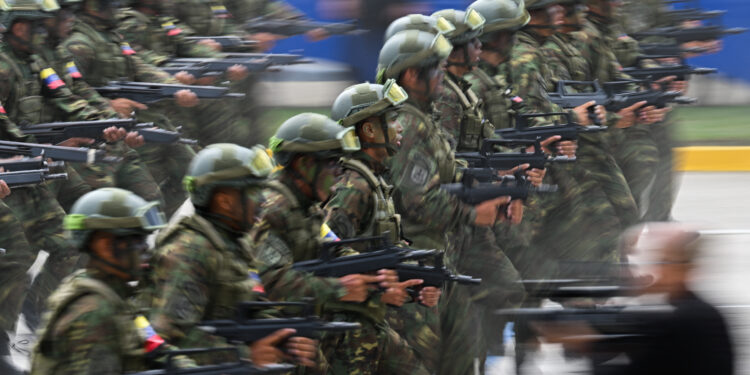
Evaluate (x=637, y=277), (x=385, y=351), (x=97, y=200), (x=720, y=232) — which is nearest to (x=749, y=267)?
(x=720, y=232)

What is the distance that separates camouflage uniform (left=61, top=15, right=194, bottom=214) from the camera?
9.30m

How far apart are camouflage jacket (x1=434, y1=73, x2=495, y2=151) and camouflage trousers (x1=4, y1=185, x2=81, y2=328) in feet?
6.73

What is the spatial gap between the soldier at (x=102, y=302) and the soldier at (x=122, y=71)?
429 centimetres

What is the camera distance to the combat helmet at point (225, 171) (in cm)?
525

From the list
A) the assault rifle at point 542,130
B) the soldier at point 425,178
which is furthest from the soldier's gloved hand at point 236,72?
the soldier at point 425,178

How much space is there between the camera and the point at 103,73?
9547mm

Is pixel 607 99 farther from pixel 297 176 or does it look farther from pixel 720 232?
pixel 297 176

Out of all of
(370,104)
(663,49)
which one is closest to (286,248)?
(370,104)

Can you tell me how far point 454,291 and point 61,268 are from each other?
234cm

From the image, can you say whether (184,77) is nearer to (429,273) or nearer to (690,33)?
(690,33)

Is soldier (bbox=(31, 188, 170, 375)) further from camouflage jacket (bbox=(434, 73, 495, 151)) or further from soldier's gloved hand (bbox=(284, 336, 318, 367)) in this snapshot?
camouflage jacket (bbox=(434, 73, 495, 151))

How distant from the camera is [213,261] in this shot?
5.11 m

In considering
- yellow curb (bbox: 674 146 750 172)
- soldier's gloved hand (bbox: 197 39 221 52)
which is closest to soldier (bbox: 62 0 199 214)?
soldier's gloved hand (bbox: 197 39 221 52)

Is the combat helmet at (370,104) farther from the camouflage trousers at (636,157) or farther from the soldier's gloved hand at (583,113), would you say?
the camouflage trousers at (636,157)
